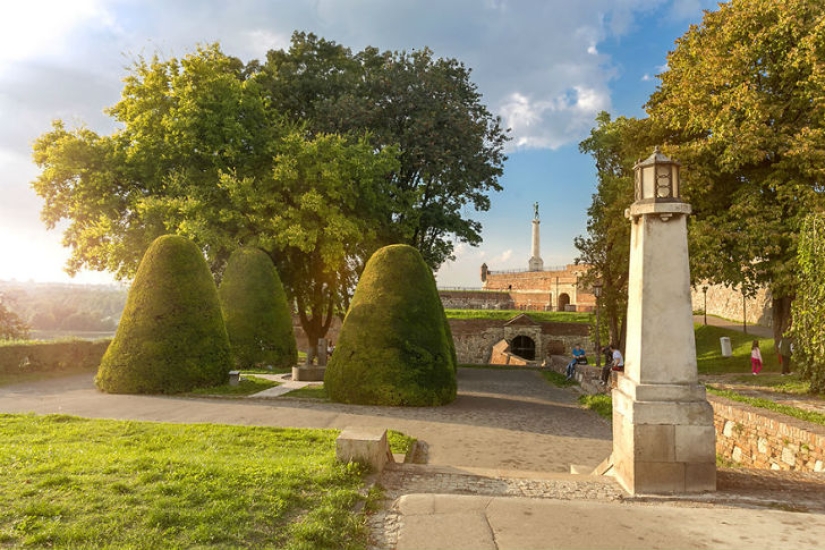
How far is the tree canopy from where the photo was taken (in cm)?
2012

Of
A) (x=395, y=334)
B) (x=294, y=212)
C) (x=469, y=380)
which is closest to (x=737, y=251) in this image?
(x=469, y=380)

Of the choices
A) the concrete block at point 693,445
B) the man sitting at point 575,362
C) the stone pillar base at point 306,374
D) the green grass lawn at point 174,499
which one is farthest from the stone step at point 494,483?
the man sitting at point 575,362

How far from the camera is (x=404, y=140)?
22891 mm

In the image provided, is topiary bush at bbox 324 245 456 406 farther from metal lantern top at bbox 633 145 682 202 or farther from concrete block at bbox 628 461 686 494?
metal lantern top at bbox 633 145 682 202

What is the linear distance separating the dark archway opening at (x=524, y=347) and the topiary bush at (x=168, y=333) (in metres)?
28.7

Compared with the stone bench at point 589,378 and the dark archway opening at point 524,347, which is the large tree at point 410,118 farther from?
the dark archway opening at point 524,347

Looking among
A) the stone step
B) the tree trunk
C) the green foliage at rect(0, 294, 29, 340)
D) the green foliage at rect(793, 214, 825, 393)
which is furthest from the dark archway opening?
the stone step

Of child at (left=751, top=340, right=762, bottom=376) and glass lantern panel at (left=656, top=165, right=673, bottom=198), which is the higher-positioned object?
glass lantern panel at (left=656, top=165, right=673, bottom=198)

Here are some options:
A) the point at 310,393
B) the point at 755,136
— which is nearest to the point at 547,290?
the point at 755,136

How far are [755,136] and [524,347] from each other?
85.5 ft

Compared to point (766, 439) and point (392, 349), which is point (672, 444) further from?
point (392, 349)

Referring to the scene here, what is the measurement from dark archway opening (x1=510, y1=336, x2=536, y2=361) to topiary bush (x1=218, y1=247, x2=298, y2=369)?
2345cm

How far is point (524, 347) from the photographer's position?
40500mm

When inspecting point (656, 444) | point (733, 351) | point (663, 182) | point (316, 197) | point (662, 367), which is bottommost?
point (656, 444)
